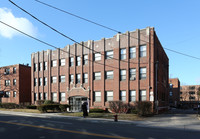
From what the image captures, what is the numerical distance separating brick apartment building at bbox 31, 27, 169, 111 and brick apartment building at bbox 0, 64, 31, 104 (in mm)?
7848

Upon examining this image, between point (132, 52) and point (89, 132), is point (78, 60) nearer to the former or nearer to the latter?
point (132, 52)

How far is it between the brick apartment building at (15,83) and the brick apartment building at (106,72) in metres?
7.85

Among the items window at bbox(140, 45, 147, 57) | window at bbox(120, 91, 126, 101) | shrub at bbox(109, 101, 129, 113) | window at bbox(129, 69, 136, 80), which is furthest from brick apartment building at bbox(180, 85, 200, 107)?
shrub at bbox(109, 101, 129, 113)

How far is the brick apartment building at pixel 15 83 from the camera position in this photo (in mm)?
41131

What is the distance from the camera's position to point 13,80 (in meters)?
42.4

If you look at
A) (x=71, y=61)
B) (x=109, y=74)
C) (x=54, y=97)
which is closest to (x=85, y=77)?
(x=71, y=61)

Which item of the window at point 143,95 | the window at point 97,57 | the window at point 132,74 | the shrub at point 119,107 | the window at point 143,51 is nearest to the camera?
the window at point 143,95

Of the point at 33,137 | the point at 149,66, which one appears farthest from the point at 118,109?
the point at 33,137

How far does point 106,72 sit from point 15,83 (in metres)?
25.2

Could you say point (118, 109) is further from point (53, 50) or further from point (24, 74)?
point (24, 74)

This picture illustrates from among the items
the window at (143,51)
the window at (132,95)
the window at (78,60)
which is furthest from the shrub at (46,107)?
the window at (143,51)

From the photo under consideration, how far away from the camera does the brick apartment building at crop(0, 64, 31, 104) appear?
135 ft

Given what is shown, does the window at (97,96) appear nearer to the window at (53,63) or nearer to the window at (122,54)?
the window at (122,54)

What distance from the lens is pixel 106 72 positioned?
90.2ft
